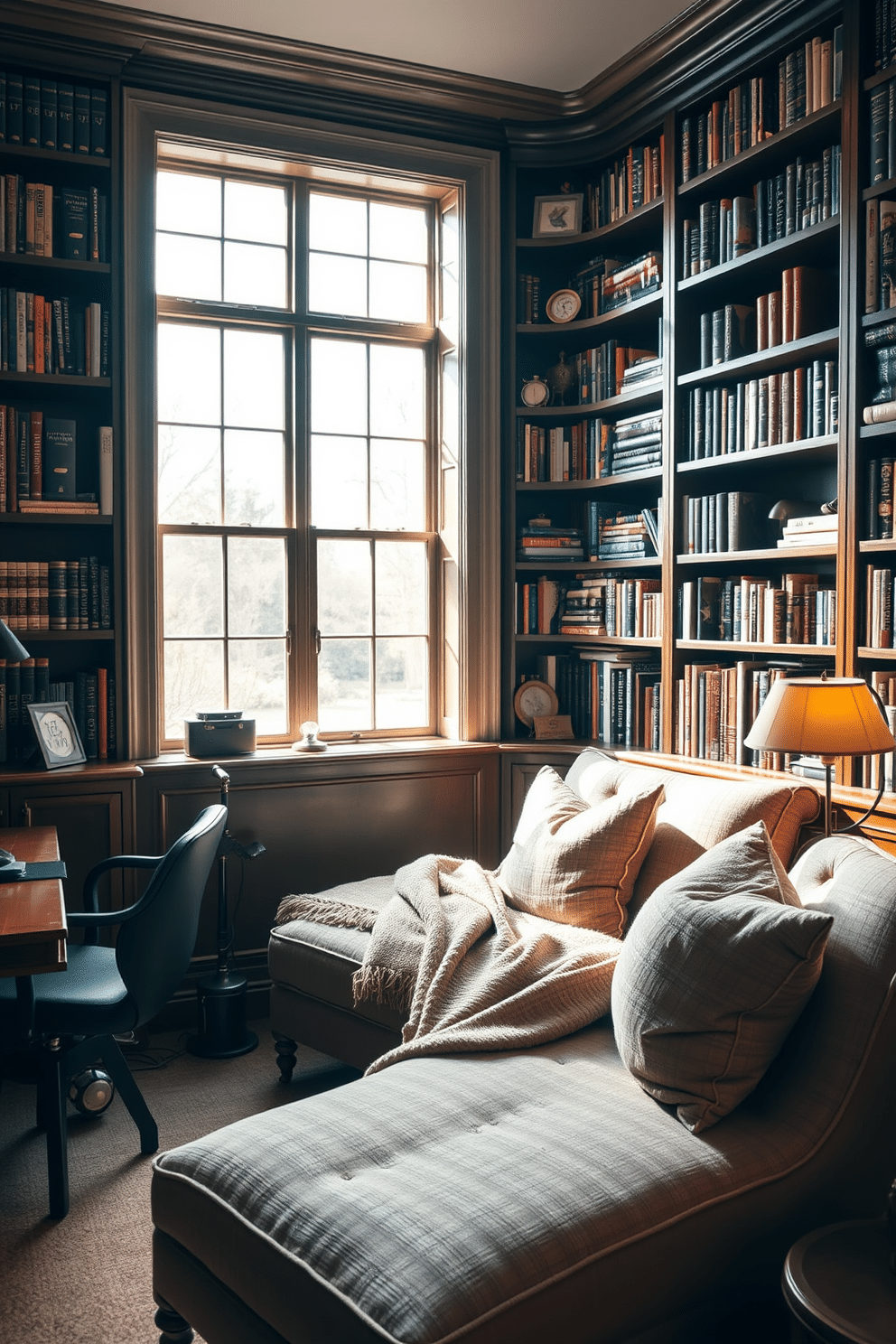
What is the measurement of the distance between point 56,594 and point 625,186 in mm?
2604

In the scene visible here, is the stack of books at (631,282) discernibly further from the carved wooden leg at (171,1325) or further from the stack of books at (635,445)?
the carved wooden leg at (171,1325)

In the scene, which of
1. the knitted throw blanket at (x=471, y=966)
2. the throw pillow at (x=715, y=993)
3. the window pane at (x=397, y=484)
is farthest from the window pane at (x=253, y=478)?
the throw pillow at (x=715, y=993)

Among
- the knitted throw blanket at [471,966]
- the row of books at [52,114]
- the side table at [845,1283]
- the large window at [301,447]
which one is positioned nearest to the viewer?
the side table at [845,1283]

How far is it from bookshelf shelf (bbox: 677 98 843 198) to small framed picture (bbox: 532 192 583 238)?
1.96 ft

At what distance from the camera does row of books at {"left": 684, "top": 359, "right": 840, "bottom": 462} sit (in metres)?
3.20

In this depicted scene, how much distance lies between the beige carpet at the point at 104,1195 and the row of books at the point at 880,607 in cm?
207

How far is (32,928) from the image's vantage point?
7.28 ft

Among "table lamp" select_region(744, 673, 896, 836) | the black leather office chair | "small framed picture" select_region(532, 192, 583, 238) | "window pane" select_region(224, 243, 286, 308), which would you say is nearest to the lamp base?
the black leather office chair

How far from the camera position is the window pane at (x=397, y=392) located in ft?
14.1

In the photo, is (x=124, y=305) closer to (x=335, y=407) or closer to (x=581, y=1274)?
(x=335, y=407)

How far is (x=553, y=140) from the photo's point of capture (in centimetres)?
419

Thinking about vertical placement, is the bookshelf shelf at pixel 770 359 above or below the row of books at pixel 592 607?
above

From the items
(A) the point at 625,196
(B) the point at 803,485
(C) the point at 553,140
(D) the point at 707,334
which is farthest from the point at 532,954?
(C) the point at 553,140

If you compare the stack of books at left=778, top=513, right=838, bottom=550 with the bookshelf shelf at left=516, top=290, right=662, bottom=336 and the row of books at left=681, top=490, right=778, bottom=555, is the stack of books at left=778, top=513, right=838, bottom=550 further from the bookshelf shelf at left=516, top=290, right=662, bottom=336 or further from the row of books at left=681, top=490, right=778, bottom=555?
the bookshelf shelf at left=516, top=290, right=662, bottom=336
